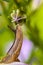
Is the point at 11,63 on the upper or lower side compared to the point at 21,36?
lower

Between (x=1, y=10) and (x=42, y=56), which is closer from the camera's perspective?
(x=42, y=56)

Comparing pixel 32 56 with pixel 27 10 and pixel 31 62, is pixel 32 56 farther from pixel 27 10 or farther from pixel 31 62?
pixel 27 10

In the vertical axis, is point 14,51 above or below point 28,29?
below

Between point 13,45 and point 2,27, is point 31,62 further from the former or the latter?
point 2,27

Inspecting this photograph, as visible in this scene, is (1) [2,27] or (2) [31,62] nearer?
(2) [31,62]

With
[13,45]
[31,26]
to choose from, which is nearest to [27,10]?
[31,26]

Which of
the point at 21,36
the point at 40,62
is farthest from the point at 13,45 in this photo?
the point at 40,62

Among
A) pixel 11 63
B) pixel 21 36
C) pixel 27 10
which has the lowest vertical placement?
pixel 11 63
